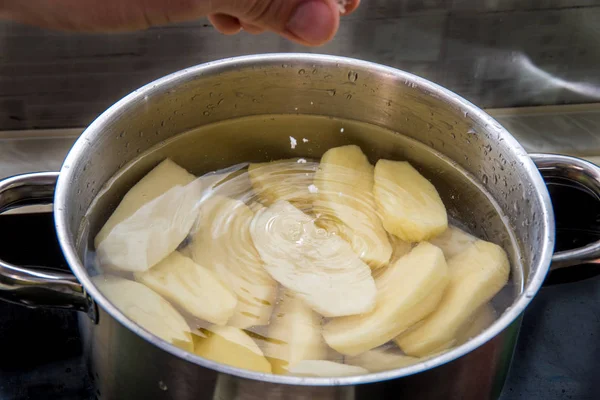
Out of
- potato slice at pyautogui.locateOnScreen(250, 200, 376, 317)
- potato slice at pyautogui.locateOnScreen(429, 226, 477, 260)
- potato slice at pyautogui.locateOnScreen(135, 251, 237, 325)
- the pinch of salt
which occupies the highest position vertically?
the pinch of salt

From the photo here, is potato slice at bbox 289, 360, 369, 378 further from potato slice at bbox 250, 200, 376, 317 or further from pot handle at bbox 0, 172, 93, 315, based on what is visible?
pot handle at bbox 0, 172, 93, 315

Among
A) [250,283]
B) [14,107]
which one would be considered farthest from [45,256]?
[250,283]

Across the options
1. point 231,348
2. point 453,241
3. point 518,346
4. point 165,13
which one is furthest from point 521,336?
point 165,13

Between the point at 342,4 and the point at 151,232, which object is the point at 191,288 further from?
the point at 342,4

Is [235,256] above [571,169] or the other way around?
the other way around

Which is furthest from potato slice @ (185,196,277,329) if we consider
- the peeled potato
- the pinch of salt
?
the pinch of salt
